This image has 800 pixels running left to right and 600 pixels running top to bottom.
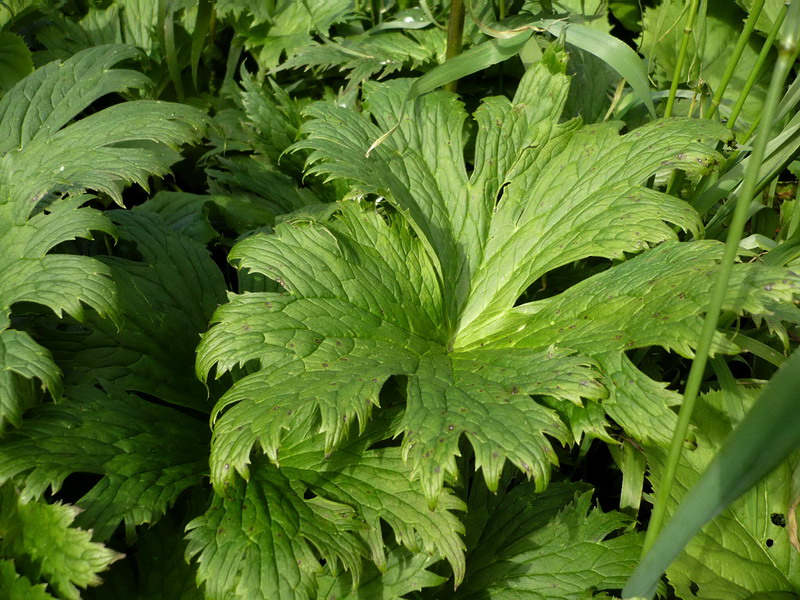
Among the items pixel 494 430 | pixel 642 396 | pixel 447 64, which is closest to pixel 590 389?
pixel 642 396

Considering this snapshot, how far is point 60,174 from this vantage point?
168cm

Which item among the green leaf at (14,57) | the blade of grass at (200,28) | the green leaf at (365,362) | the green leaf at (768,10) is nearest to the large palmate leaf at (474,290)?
the green leaf at (365,362)

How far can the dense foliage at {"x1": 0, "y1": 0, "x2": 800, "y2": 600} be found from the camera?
136cm

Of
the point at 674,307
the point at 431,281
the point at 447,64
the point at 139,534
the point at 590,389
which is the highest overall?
the point at 447,64

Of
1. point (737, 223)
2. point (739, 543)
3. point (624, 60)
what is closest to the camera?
point (737, 223)

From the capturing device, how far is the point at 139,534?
1.58 metres

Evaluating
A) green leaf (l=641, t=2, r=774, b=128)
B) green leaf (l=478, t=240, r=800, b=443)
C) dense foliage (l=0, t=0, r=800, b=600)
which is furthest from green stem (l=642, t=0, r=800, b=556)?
green leaf (l=641, t=2, r=774, b=128)

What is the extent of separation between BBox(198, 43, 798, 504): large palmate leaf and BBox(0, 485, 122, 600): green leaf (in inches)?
10.2

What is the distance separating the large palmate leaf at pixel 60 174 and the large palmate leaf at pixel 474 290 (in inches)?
11.6

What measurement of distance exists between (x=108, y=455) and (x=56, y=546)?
8.8 inches

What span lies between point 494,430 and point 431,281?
0.57 m

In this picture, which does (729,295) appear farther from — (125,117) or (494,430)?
(125,117)

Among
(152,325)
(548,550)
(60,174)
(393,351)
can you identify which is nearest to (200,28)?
(60,174)

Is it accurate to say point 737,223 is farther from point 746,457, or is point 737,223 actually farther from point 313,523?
point 313,523
